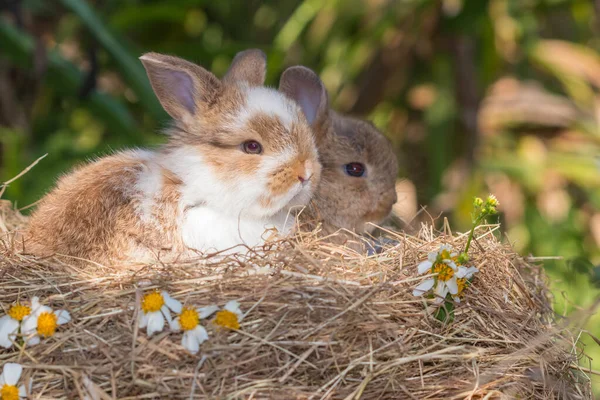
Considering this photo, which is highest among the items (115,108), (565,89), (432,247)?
(432,247)

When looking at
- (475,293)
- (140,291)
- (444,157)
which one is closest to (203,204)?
(140,291)

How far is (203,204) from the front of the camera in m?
2.68

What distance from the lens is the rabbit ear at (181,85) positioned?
271 cm

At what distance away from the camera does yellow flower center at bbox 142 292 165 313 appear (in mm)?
2023

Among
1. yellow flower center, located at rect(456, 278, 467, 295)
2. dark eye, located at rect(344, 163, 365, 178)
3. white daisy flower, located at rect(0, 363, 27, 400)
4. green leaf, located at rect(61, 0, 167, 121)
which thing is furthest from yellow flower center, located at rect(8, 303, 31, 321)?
green leaf, located at rect(61, 0, 167, 121)

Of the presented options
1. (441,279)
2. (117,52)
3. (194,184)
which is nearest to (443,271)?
(441,279)

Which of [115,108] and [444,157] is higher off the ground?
[115,108]

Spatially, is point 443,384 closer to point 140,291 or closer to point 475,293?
point 475,293

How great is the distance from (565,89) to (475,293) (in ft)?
14.5

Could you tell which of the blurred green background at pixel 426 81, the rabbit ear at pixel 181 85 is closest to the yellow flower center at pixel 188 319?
the rabbit ear at pixel 181 85

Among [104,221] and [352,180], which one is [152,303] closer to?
[104,221]

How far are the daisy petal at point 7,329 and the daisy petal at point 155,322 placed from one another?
399 mm

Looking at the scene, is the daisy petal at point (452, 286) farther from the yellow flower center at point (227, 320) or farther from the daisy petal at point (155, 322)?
the daisy petal at point (155, 322)

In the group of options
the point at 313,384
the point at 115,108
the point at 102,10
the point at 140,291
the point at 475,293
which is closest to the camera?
the point at 313,384
